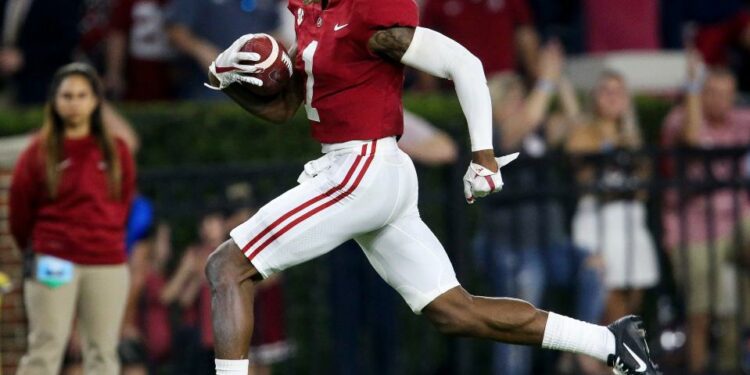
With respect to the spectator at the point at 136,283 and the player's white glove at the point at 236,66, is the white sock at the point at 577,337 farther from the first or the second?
the spectator at the point at 136,283

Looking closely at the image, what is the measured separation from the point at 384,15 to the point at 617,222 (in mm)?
4696

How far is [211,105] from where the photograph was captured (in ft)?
39.2

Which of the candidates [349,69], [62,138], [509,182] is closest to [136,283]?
[62,138]

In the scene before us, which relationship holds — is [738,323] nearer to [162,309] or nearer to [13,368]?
[162,309]

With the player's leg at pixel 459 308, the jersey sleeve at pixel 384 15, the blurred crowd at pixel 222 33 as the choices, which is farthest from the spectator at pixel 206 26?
the jersey sleeve at pixel 384 15

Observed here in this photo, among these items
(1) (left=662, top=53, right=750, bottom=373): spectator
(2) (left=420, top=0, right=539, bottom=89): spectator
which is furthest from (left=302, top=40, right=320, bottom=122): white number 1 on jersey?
(2) (left=420, top=0, right=539, bottom=89): spectator

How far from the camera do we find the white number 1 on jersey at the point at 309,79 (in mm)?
7332

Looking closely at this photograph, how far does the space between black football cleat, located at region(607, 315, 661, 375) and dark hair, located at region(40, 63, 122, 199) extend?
9.97ft

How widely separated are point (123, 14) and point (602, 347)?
617 cm

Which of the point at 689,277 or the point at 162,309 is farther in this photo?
the point at 689,277

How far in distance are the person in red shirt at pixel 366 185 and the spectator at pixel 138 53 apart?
5.27 meters

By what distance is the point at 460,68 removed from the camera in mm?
7168

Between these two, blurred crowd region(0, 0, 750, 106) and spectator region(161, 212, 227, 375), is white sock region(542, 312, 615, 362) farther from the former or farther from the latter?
blurred crowd region(0, 0, 750, 106)

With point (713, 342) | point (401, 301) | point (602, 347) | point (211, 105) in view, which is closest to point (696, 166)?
point (713, 342)
